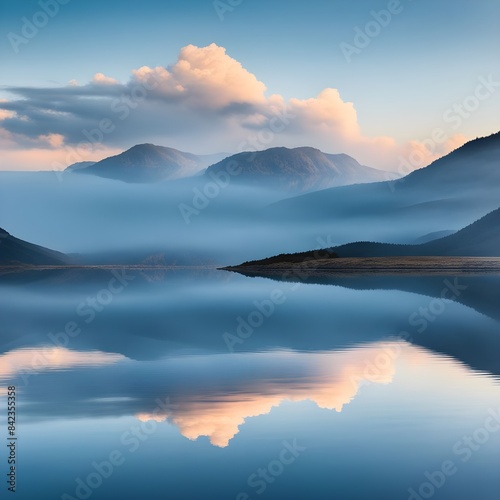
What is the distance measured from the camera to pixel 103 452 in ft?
69.2

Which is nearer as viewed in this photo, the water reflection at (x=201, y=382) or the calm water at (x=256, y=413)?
the calm water at (x=256, y=413)

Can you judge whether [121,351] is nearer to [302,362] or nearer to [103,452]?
[302,362]

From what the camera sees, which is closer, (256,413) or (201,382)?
(256,413)

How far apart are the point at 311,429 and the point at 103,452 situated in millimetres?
6109

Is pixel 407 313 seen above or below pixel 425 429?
above

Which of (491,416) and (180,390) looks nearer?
(491,416)

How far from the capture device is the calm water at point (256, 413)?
61.9 ft

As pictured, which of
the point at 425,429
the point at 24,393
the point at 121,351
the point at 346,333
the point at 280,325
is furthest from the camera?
the point at 280,325

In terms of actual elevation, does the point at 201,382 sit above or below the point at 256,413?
above

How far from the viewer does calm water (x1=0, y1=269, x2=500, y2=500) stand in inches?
743

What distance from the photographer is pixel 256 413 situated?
25.8 meters

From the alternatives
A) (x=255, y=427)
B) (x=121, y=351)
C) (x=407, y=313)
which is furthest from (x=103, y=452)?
(x=407, y=313)

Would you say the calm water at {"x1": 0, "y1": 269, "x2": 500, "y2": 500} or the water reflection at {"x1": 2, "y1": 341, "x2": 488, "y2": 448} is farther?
the water reflection at {"x1": 2, "y1": 341, "x2": 488, "y2": 448}

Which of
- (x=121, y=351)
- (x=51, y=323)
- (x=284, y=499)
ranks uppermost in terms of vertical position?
(x=51, y=323)
